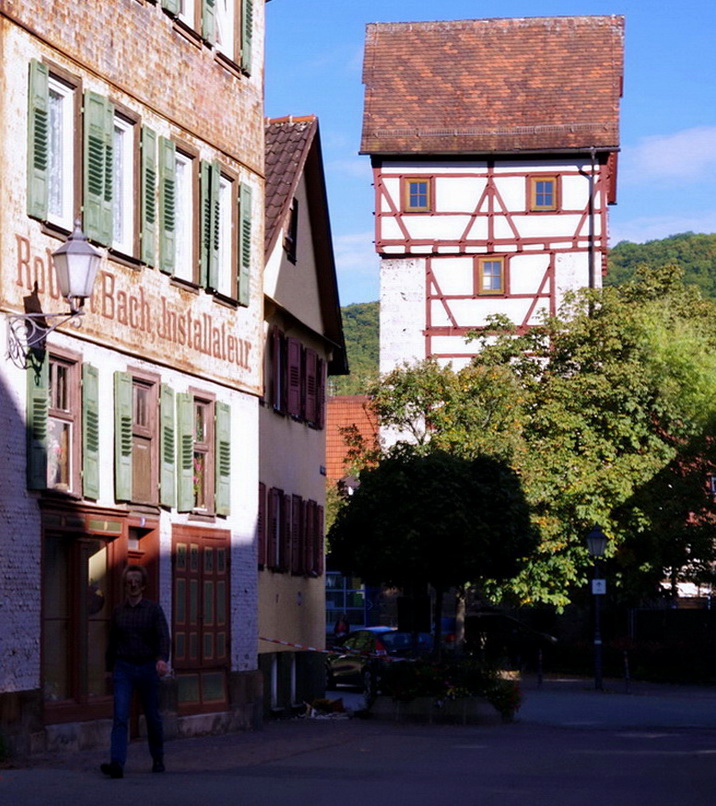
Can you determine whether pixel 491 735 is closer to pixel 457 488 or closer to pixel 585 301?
pixel 457 488

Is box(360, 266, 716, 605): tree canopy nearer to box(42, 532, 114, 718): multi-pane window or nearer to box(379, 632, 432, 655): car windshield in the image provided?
box(379, 632, 432, 655): car windshield

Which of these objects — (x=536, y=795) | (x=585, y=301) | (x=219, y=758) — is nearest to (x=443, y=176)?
(x=585, y=301)

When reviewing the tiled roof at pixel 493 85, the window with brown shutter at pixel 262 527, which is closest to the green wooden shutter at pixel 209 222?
the window with brown shutter at pixel 262 527

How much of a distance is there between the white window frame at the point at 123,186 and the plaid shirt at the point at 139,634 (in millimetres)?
6177

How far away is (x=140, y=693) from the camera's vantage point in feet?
50.4

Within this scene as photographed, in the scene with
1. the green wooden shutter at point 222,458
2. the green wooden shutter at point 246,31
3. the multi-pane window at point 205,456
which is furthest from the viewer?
the green wooden shutter at point 246,31

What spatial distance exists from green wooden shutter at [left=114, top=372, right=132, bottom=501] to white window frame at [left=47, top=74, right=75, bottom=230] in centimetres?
197

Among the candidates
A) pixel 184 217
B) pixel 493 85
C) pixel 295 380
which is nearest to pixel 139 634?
pixel 184 217

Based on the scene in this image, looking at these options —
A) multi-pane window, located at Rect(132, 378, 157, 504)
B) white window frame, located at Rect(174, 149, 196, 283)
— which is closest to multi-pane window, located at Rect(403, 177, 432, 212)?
white window frame, located at Rect(174, 149, 196, 283)

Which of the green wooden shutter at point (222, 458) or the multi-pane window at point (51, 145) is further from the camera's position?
the green wooden shutter at point (222, 458)

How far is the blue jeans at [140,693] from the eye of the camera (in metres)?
14.9

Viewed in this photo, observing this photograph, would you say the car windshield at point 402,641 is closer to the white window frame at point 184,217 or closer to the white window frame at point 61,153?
the white window frame at point 184,217

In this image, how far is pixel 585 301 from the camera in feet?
165

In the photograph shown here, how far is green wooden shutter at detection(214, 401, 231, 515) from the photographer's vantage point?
2323cm
